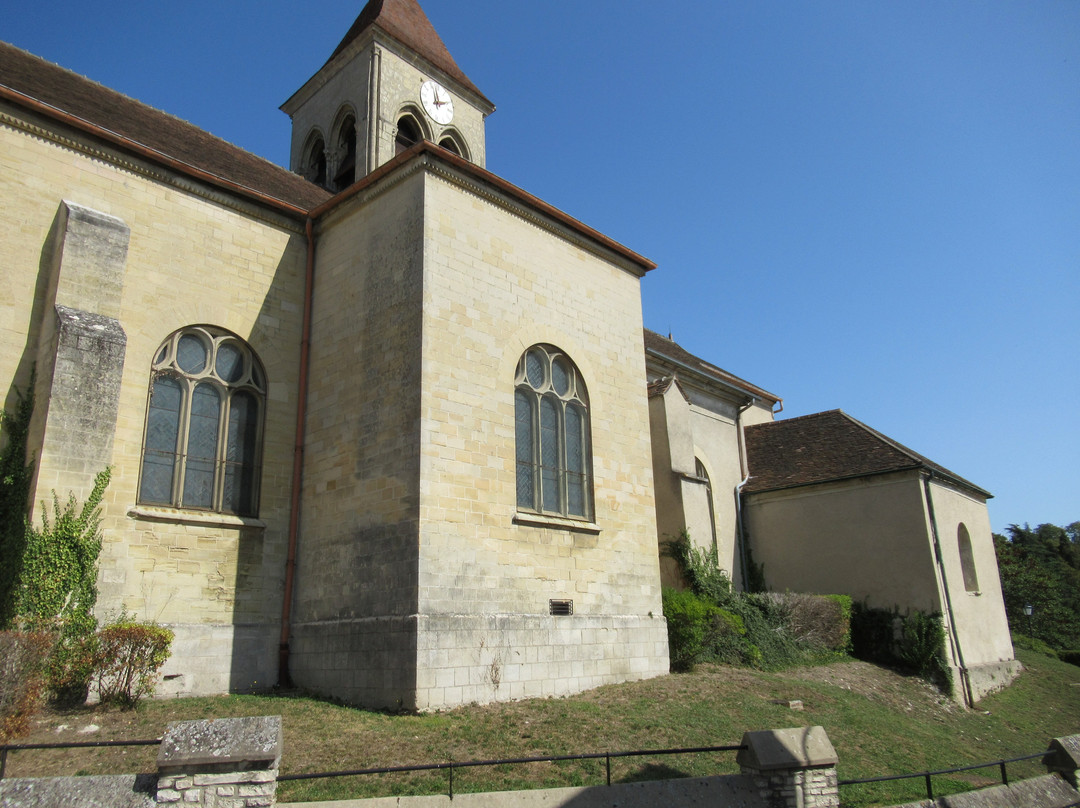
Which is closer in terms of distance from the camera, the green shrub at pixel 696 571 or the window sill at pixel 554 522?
the window sill at pixel 554 522

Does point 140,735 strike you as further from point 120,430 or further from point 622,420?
point 622,420

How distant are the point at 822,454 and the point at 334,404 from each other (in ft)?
46.7

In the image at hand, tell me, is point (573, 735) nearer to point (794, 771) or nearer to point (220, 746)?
point (794, 771)

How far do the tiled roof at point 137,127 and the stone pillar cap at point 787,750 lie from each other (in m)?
11.0

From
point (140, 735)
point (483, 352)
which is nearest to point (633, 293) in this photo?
point (483, 352)

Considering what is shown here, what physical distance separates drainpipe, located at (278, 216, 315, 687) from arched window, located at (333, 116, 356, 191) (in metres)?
7.41

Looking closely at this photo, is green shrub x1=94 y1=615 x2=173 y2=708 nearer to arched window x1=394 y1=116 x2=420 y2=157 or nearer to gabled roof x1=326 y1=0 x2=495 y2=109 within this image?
arched window x1=394 y1=116 x2=420 y2=157

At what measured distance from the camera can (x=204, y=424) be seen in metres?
11.9

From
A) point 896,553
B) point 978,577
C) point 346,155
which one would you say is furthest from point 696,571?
point 346,155

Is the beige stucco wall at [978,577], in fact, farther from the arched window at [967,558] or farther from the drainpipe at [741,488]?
the drainpipe at [741,488]

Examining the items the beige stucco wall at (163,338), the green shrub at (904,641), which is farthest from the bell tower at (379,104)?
the green shrub at (904,641)

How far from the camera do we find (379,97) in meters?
20.2

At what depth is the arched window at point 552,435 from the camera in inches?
493

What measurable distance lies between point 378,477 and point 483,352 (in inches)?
98.2
